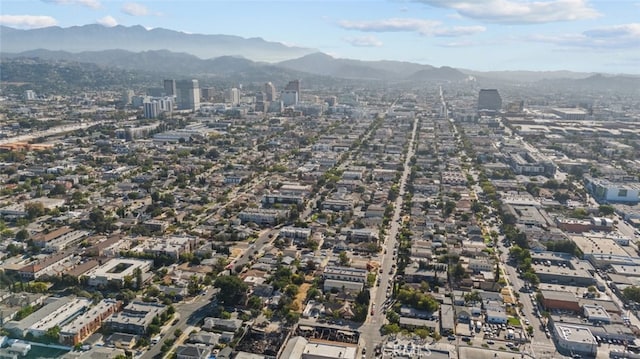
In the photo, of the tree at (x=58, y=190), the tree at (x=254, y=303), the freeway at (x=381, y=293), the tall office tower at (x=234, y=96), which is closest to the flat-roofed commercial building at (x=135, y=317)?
the tree at (x=254, y=303)

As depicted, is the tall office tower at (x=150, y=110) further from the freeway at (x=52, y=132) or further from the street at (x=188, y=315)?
the street at (x=188, y=315)

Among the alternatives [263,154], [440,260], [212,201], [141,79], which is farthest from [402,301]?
[141,79]

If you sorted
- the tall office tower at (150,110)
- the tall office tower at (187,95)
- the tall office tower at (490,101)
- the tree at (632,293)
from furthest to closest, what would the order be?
the tall office tower at (187,95) → the tall office tower at (490,101) → the tall office tower at (150,110) → the tree at (632,293)

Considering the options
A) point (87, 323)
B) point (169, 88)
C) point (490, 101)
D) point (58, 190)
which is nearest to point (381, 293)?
point (87, 323)

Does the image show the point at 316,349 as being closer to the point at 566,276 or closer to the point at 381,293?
the point at 381,293

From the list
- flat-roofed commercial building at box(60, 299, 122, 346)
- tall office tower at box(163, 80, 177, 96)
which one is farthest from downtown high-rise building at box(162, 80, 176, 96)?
flat-roofed commercial building at box(60, 299, 122, 346)

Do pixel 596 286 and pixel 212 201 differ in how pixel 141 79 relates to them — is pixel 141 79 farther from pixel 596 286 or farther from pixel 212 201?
pixel 596 286
